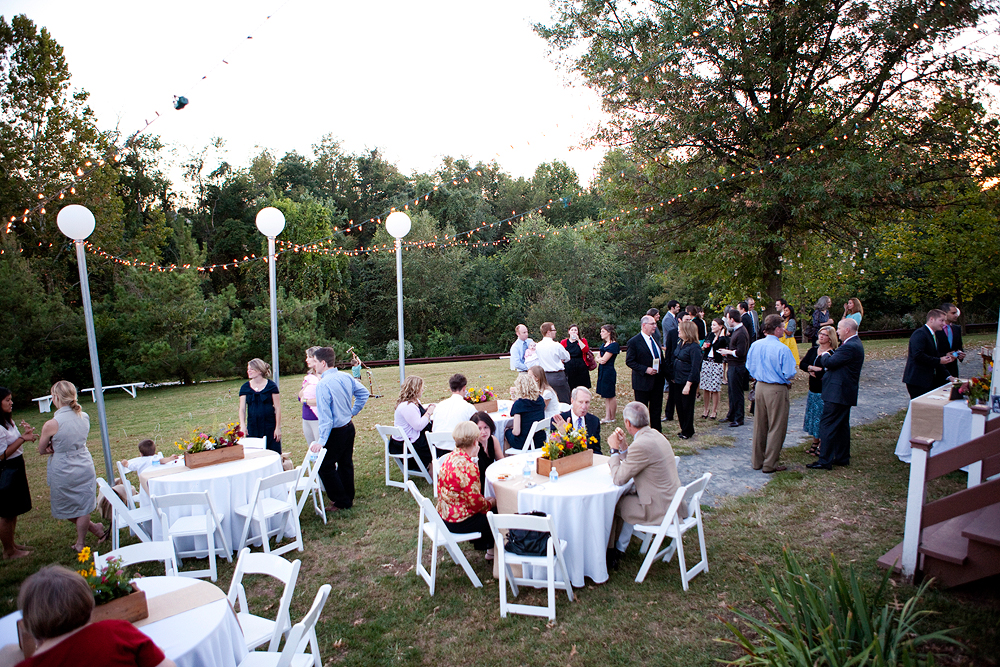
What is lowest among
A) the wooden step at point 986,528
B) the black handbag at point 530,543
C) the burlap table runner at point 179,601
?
the black handbag at point 530,543

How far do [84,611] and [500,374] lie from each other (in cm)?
1467

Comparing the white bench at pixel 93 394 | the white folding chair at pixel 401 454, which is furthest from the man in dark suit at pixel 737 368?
the white bench at pixel 93 394

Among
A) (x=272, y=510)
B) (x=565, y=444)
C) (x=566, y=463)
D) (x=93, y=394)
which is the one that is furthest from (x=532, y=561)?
(x=93, y=394)

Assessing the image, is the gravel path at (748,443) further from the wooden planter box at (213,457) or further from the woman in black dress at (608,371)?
the wooden planter box at (213,457)

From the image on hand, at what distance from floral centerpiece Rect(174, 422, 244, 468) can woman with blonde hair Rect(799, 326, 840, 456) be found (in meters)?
6.41

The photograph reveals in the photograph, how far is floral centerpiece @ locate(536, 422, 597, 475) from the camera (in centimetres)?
467

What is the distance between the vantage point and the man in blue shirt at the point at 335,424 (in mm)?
5855

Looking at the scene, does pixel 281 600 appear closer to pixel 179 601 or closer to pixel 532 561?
pixel 179 601

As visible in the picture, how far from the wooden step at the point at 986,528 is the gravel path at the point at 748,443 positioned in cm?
218

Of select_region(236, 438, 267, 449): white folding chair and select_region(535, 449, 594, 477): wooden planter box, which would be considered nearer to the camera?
select_region(535, 449, 594, 477): wooden planter box

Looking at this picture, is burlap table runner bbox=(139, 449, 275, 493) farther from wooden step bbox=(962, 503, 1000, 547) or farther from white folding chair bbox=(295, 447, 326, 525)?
wooden step bbox=(962, 503, 1000, 547)

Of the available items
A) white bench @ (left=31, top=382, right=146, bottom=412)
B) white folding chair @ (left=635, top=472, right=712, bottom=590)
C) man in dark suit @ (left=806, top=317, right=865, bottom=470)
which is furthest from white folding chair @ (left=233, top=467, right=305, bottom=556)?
white bench @ (left=31, top=382, right=146, bottom=412)

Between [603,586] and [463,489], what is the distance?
4.14 ft

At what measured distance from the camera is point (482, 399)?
7.45m
